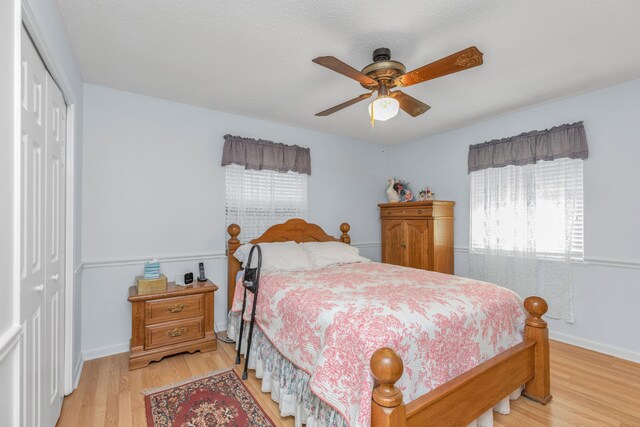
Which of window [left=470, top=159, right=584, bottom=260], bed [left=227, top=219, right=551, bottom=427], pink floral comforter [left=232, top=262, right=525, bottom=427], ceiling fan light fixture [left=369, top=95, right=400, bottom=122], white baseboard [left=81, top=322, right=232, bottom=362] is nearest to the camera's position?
bed [left=227, top=219, right=551, bottom=427]

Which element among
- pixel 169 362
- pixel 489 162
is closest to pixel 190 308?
pixel 169 362

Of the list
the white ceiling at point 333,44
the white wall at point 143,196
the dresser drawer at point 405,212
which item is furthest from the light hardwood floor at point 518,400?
the white ceiling at point 333,44

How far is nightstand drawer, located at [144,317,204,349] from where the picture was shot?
2.66 m

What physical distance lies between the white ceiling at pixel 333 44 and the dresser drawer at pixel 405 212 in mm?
1329

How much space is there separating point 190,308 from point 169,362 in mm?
473

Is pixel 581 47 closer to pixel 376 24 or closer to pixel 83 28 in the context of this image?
pixel 376 24

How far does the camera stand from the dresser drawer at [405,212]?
12.8ft

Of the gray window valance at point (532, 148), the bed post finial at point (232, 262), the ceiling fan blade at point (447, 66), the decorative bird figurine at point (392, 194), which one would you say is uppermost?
the ceiling fan blade at point (447, 66)

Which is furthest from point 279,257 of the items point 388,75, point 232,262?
point 388,75

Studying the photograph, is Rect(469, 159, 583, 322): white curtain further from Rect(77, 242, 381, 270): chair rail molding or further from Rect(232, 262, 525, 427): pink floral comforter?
Rect(77, 242, 381, 270): chair rail molding

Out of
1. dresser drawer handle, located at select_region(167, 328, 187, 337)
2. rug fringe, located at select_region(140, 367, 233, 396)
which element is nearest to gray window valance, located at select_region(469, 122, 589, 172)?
rug fringe, located at select_region(140, 367, 233, 396)

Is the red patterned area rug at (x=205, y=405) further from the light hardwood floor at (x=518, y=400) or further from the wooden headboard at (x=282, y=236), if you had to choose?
the wooden headboard at (x=282, y=236)

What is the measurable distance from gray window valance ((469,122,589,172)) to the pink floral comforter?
5.97ft

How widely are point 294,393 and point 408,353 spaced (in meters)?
0.86
